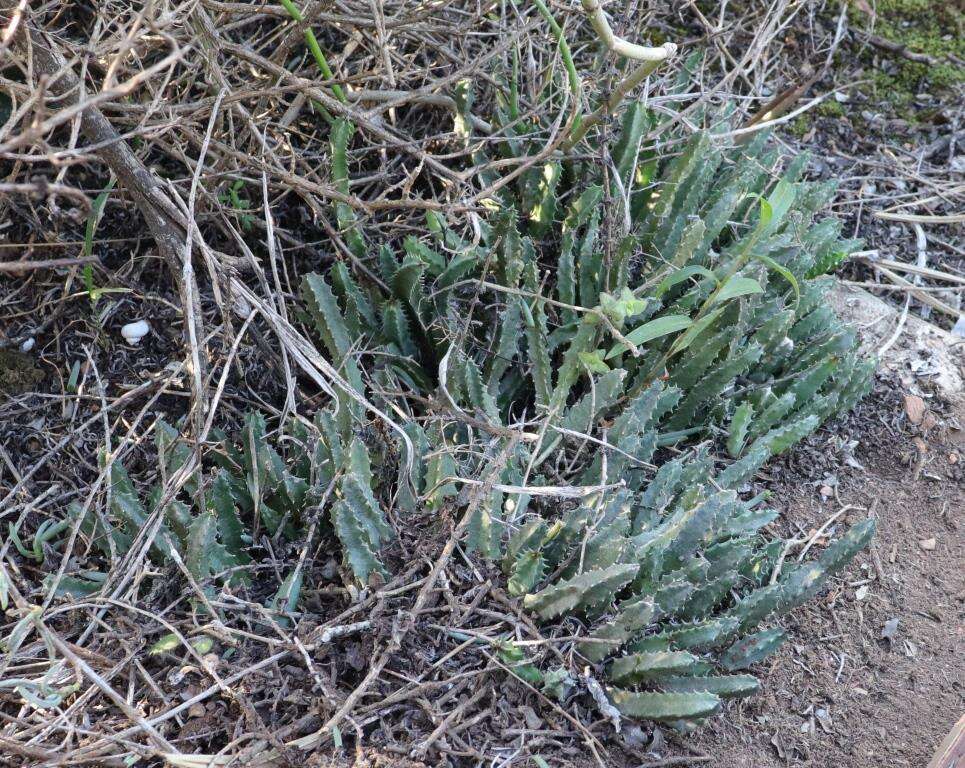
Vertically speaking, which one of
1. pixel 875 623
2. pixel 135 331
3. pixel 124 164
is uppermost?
pixel 124 164

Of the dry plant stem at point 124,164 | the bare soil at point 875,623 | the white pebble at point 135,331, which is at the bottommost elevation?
the bare soil at point 875,623

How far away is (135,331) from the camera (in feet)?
8.43

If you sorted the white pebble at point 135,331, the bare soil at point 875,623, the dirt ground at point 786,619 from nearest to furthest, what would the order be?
1. the dirt ground at point 786,619
2. the bare soil at point 875,623
3. the white pebble at point 135,331

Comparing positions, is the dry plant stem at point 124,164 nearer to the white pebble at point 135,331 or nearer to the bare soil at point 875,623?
the white pebble at point 135,331

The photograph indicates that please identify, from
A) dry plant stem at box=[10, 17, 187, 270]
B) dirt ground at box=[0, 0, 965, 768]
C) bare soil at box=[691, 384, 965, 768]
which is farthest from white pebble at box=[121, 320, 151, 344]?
bare soil at box=[691, 384, 965, 768]

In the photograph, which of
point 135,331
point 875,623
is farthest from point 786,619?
point 135,331

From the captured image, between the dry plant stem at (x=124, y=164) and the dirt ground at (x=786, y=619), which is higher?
the dry plant stem at (x=124, y=164)

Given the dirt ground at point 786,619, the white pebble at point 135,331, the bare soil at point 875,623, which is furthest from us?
the white pebble at point 135,331

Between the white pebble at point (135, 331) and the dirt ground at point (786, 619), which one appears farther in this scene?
the white pebble at point (135, 331)

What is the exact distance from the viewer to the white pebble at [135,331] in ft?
8.42

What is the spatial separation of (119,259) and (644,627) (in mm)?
1774

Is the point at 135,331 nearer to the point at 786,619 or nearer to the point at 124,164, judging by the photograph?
the point at 124,164

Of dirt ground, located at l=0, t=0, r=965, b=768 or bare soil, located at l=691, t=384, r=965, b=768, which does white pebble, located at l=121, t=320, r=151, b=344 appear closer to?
dirt ground, located at l=0, t=0, r=965, b=768

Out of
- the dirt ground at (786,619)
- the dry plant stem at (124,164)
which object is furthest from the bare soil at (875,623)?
the dry plant stem at (124,164)
